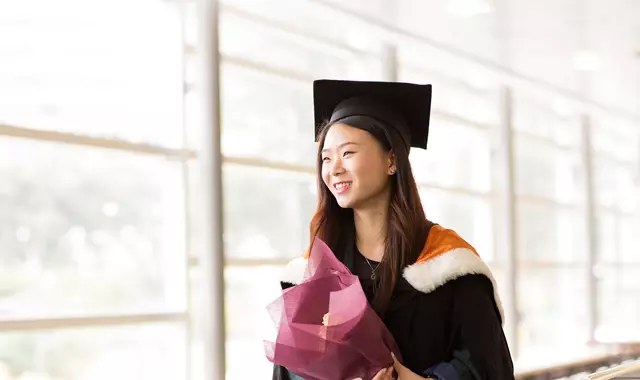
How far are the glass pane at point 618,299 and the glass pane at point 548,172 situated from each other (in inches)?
46.1

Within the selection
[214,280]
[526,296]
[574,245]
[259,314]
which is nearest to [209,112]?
[214,280]

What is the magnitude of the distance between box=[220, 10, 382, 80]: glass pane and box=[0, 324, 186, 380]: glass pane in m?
1.83

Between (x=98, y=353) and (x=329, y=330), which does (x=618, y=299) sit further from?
(x=329, y=330)

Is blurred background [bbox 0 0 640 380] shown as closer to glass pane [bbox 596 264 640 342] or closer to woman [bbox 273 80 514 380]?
woman [bbox 273 80 514 380]

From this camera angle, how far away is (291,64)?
6.28m

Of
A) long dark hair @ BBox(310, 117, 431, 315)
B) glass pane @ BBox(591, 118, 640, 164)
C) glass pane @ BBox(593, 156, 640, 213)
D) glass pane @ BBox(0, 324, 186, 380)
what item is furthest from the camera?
glass pane @ BBox(593, 156, 640, 213)

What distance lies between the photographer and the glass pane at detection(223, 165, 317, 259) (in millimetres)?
5727

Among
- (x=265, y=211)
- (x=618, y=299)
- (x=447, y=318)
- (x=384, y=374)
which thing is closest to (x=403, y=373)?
(x=384, y=374)

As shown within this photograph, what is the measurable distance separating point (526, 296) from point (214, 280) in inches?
212

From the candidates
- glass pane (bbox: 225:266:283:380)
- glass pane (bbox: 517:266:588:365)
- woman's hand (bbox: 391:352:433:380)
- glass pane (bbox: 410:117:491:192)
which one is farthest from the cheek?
glass pane (bbox: 517:266:588:365)

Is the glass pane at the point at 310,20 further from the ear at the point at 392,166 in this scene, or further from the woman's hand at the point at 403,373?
the woman's hand at the point at 403,373

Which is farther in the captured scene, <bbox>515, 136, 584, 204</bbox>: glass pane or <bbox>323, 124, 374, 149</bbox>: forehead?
<bbox>515, 136, 584, 204</bbox>: glass pane

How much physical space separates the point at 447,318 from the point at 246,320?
3.78 meters

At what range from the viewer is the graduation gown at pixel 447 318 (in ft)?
6.53
